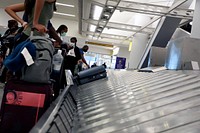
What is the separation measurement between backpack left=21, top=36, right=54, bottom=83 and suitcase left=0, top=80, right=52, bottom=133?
0.17 feet

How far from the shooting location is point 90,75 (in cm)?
518

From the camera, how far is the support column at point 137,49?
14.5 meters

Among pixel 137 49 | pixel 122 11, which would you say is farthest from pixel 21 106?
pixel 137 49

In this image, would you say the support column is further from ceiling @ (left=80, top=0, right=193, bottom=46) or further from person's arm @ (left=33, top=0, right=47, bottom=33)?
person's arm @ (left=33, top=0, right=47, bottom=33)

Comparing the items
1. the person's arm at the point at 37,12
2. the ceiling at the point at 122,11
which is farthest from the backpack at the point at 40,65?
the ceiling at the point at 122,11

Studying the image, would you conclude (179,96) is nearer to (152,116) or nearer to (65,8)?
(152,116)

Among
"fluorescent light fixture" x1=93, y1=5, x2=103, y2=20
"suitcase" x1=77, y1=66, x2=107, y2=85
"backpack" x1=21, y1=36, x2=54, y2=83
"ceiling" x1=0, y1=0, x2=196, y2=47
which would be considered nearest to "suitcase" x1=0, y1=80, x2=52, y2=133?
"backpack" x1=21, y1=36, x2=54, y2=83

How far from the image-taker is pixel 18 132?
6.81 feet

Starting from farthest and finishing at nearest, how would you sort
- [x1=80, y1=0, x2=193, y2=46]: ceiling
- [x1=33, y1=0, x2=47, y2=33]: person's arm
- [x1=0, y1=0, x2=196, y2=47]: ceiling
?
[x1=0, y1=0, x2=196, y2=47]: ceiling < [x1=80, y1=0, x2=193, y2=46]: ceiling < [x1=33, y1=0, x2=47, y2=33]: person's arm

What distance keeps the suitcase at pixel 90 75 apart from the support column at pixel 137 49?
9.02 metres

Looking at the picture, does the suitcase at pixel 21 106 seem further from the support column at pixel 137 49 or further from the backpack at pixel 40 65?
the support column at pixel 137 49

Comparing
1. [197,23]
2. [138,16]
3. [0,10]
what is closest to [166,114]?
[197,23]

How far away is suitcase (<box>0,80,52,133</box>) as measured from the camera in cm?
205

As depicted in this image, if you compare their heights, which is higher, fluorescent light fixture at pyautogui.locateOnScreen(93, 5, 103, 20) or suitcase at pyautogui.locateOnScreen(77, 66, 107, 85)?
fluorescent light fixture at pyautogui.locateOnScreen(93, 5, 103, 20)
